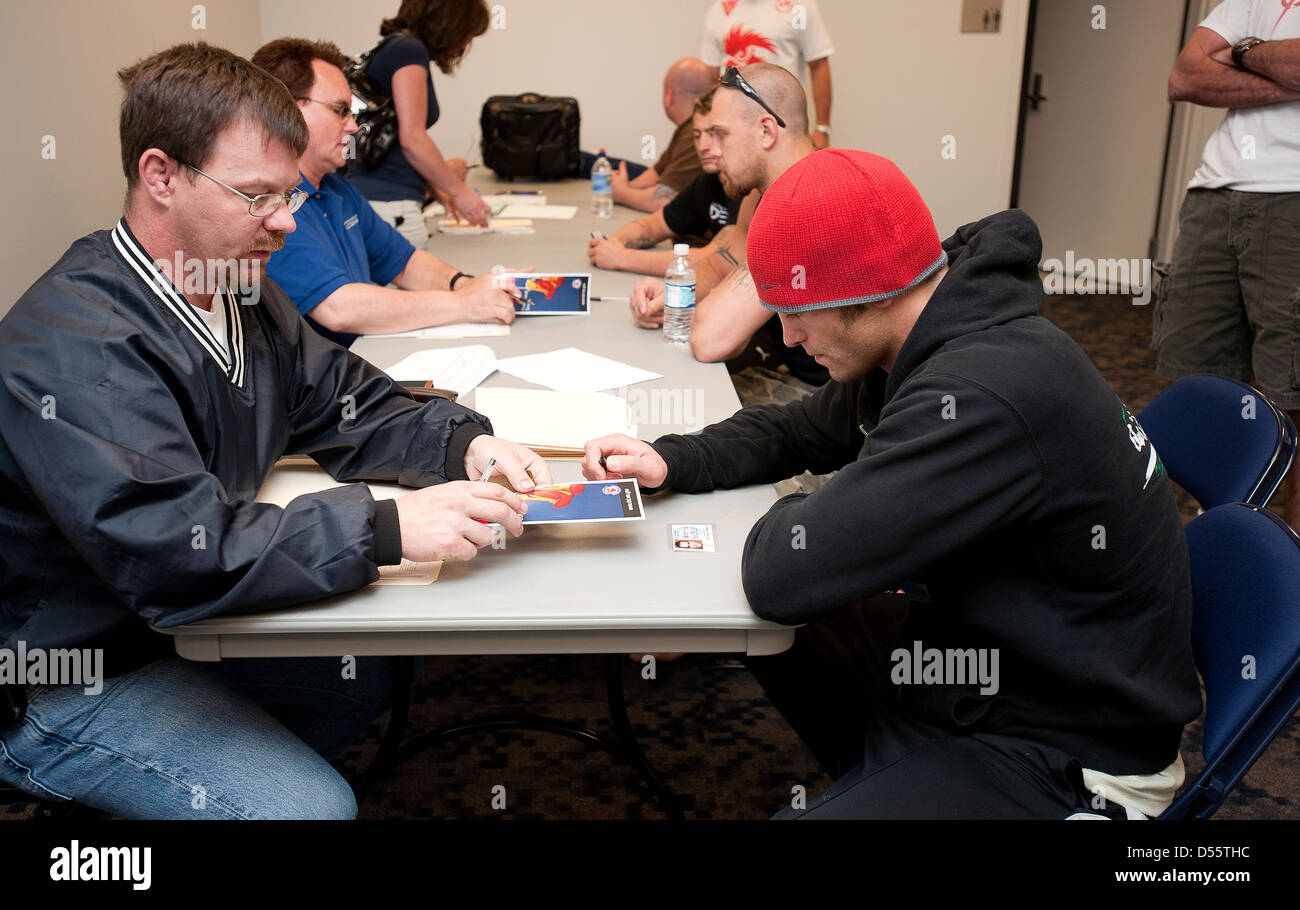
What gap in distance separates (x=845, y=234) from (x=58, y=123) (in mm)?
2780

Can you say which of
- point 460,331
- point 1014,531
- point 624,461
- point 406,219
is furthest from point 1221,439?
point 406,219

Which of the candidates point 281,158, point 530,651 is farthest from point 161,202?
point 530,651

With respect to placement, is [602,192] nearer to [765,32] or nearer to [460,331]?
[765,32]

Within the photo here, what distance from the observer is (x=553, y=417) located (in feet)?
6.39

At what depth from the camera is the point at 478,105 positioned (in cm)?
579

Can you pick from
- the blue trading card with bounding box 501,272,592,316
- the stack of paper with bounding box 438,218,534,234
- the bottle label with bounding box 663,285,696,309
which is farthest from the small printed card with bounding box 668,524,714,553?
the stack of paper with bounding box 438,218,534,234

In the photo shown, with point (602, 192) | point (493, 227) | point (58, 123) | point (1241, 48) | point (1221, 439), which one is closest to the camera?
point (1221, 439)

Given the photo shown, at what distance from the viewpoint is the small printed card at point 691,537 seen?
58.1 inches

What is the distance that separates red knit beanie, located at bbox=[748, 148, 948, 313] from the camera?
133cm

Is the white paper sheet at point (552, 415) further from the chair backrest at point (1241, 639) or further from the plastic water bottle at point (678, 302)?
the chair backrest at point (1241, 639)

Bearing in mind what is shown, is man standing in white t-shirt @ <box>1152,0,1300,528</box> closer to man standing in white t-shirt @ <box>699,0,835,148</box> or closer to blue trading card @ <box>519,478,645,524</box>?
man standing in white t-shirt @ <box>699,0,835,148</box>

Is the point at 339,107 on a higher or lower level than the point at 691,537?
higher

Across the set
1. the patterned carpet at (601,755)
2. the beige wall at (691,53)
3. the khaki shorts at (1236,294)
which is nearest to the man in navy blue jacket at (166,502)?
the patterned carpet at (601,755)
